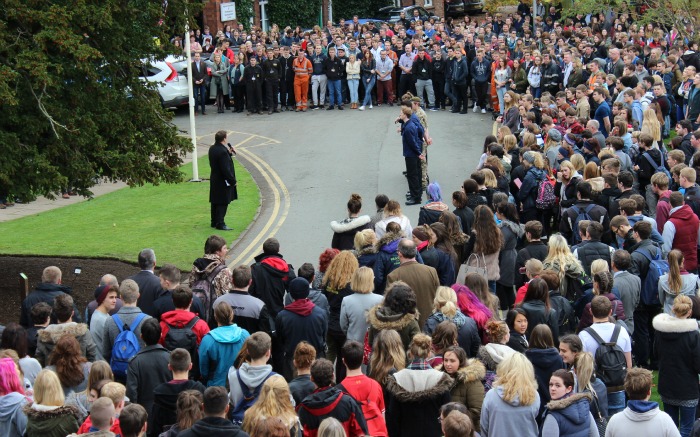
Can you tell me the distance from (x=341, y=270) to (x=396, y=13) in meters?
36.1

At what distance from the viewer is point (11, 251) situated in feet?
60.1

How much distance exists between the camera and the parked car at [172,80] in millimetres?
28516

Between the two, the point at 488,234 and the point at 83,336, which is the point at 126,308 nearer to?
the point at 83,336

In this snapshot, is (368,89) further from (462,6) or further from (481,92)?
(462,6)

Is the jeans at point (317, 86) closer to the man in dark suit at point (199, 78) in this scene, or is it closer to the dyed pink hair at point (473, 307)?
the man in dark suit at point (199, 78)

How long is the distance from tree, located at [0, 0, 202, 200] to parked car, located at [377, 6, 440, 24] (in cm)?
2733

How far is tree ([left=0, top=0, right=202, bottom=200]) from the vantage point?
44.9ft

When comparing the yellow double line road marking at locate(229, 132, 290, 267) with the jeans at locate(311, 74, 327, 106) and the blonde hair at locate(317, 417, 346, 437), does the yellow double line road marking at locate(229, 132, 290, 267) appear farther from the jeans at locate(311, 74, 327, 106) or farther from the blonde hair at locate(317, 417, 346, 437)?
the blonde hair at locate(317, 417, 346, 437)

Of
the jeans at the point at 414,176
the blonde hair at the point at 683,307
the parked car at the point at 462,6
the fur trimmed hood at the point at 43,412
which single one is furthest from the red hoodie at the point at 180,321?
the parked car at the point at 462,6

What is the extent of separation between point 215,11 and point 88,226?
21833 mm

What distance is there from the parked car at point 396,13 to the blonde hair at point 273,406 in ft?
117

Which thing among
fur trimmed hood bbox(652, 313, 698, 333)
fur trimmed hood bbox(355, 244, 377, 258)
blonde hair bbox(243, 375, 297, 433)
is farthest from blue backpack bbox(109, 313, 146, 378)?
fur trimmed hood bbox(652, 313, 698, 333)

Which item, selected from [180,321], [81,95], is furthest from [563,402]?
[81,95]

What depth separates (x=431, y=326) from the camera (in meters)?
9.54
